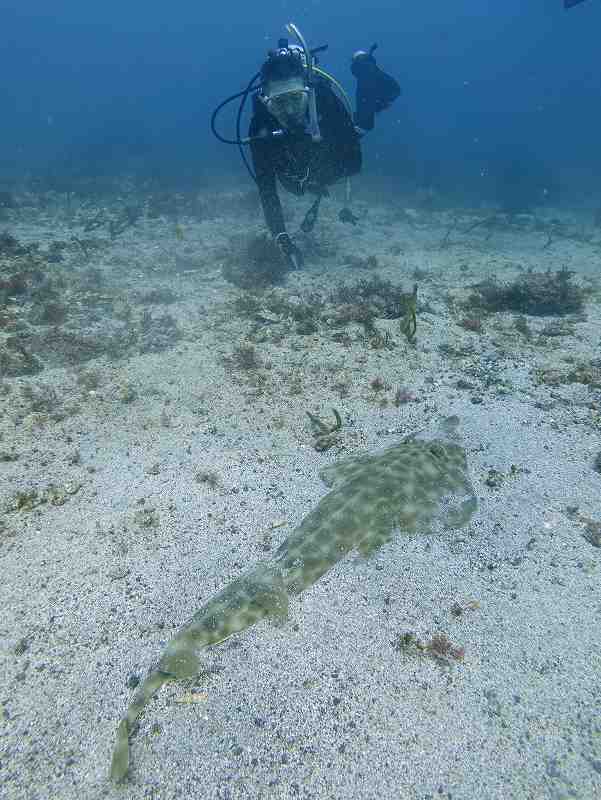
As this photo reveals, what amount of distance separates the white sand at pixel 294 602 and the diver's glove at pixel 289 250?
518cm

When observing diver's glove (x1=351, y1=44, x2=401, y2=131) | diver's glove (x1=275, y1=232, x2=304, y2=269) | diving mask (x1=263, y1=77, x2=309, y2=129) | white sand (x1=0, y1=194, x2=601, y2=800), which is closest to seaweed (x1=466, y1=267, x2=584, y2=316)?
white sand (x1=0, y1=194, x2=601, y2=800)

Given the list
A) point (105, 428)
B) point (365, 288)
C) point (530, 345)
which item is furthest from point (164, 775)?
point (365, 288)

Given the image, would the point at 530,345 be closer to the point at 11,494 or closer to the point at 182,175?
the point at 11,494

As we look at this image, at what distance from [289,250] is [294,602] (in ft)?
30.5

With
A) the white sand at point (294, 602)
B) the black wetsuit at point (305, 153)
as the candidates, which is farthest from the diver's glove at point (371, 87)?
the white sand at point (294, 602)

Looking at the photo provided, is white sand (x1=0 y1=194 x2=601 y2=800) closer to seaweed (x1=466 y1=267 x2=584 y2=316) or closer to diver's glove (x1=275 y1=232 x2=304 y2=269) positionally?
seaweed (x1=466 y1=267 x2=584 y2=316)

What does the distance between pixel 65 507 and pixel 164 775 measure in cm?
284

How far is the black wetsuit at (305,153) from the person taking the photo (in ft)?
34.3

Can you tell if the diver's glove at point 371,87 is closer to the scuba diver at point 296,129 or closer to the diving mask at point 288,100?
the scuba diver at point 296,129

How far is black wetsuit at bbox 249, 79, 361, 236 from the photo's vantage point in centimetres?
1046

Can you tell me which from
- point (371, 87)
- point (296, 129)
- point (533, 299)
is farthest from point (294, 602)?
point (371, 87)

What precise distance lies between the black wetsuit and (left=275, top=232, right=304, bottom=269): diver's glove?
41cm

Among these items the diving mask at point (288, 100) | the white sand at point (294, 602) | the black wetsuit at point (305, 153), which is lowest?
the white sand at point (294, 602)

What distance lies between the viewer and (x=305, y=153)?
10.5m
